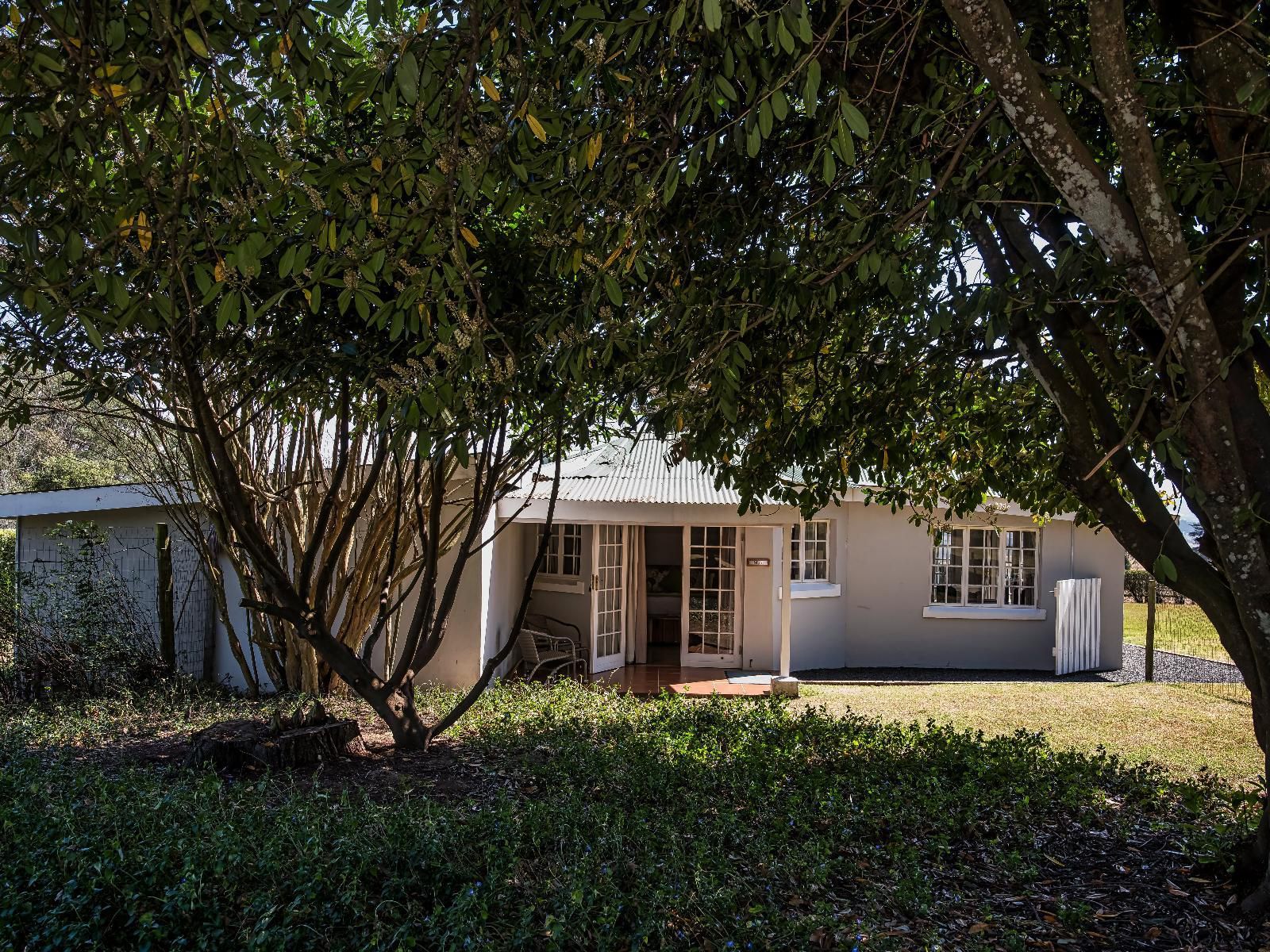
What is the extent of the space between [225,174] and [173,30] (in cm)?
64

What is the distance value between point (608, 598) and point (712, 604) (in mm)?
1711

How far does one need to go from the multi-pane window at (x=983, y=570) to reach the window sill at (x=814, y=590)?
5.40 ft

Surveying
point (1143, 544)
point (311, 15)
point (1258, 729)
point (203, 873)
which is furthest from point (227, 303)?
point (1258, 729)

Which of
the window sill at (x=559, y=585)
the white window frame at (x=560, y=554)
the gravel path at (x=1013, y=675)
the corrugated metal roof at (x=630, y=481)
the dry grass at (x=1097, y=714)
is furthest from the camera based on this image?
the gravel path at (x=1013, y=675)

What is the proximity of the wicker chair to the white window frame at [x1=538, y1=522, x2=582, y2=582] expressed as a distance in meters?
0.94

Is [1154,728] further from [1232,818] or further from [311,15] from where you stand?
[311,15]

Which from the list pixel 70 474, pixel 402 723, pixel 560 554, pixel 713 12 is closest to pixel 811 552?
pixel 560 554

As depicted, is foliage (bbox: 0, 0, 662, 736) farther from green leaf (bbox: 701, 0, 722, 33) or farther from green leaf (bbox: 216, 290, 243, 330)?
green leaf (bbox: 701, 0, 722, 33)

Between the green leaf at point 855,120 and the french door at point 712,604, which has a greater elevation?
the green leaf at point 855,120

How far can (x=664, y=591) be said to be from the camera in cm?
1748

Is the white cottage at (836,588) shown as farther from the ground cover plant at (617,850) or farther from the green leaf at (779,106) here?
the green leaf at (779,106)

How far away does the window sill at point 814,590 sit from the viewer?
14.2m

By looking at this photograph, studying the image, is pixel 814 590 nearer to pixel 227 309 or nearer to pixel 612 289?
pixel 612 289

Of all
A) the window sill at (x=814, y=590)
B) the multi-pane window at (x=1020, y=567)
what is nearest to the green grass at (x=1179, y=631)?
the multi-pane window at (x=1020, y=567)
